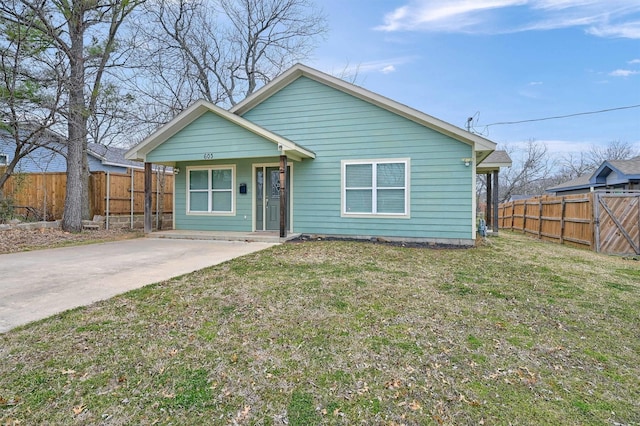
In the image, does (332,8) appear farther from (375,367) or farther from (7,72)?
(375,367)

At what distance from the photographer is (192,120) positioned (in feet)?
32.6

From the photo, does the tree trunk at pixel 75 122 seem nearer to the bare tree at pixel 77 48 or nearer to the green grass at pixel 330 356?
the bare tree at pixel 77 48

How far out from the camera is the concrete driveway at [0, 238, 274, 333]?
403 centimetres

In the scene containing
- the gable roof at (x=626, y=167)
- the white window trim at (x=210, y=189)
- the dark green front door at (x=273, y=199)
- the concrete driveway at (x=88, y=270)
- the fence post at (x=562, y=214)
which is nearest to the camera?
the concrete driveway at (x=88, y=270)

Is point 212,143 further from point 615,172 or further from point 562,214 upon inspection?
point 615,172

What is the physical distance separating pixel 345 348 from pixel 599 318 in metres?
3.28

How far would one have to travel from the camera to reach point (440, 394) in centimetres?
246

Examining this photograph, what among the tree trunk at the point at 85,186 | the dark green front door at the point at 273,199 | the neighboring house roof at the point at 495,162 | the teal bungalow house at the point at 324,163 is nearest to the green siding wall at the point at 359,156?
the teal bungalow house at the point at 324,163

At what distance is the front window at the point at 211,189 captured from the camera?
11.0m

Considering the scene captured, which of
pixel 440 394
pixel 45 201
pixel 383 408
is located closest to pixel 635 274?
pixel 440 394

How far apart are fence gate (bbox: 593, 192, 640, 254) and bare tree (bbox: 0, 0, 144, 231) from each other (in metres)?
15.7

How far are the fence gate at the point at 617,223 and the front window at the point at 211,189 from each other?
11.2 m

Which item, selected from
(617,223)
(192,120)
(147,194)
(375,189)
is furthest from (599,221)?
(147,194)

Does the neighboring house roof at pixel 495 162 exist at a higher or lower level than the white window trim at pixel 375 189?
higher
